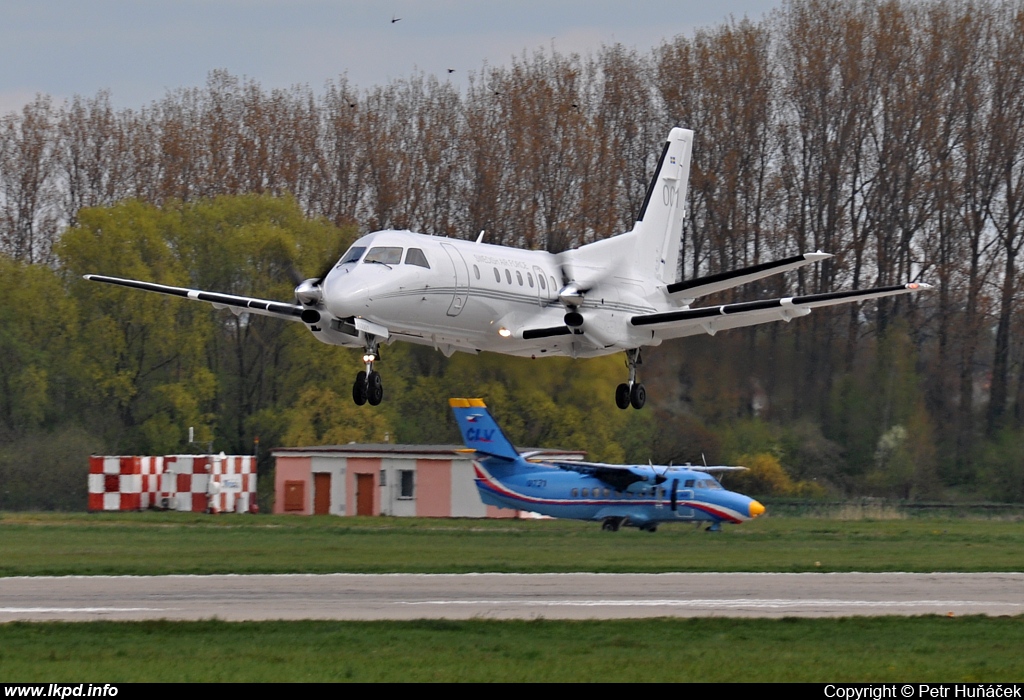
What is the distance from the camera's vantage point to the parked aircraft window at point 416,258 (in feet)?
77.5

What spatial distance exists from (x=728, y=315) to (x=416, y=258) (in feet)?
21.3

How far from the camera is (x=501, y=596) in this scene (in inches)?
997

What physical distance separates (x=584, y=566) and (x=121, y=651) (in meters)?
15.9

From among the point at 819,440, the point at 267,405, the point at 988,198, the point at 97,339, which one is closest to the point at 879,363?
the point at 819,440

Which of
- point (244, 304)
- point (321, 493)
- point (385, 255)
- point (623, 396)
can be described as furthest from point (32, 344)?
point (385, 255)

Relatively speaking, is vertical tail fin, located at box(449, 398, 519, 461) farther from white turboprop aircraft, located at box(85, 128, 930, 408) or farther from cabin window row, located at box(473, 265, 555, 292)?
cabin window row, located at box(473, 265, 555, 292)

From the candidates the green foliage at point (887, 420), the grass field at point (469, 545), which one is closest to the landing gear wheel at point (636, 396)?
the grass field at point (469, 545)

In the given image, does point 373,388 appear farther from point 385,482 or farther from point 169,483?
point 169,483

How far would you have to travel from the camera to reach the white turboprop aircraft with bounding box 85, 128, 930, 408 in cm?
2312

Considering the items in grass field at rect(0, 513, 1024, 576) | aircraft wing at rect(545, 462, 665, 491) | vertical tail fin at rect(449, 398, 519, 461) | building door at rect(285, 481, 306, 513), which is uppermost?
vertical tail fin at rect(449, 398, 519, 461)

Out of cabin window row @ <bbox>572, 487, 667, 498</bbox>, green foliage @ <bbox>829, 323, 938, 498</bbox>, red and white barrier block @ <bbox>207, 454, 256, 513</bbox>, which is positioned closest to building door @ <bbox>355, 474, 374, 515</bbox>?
red and white barrier block @ <bbox>207, 454, 256, 513</bbox>

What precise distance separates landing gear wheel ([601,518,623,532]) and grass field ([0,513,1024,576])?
524mm

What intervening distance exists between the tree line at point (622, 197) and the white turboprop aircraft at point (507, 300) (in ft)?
73.2

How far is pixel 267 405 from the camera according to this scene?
57.7 meters
